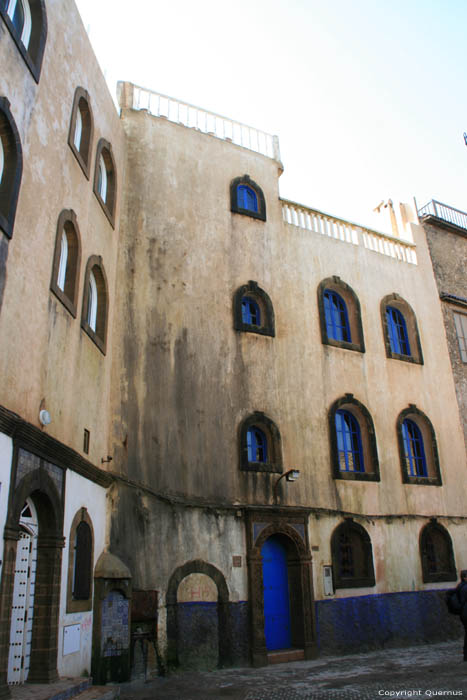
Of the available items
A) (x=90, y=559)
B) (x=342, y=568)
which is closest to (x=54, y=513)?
(x=90, y=559)

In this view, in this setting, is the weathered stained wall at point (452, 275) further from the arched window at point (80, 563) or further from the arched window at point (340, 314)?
the arched window at point (80, 563)

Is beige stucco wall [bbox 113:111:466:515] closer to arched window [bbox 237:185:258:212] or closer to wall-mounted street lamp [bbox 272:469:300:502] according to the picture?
wall-mounted street lamp [bbox 272:469:300:502]

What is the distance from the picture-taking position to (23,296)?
26.6 ft

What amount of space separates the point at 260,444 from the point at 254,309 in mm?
3623

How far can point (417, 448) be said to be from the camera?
16.7m

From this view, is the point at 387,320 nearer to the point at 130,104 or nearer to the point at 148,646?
the point at 130,104

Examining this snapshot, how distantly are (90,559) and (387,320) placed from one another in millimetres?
11473

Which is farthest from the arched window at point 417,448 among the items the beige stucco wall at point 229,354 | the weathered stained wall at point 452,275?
the weathered stained wall at point 452,275

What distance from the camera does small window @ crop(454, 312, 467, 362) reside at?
18812 millimetres

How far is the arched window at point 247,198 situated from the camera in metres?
15.9

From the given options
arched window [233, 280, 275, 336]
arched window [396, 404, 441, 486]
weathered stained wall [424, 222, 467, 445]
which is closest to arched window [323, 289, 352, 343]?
arched window [233, 280, 275, 336]

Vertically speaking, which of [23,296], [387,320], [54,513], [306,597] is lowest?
[306,597]

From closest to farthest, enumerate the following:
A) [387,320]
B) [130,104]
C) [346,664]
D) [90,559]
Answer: [90,559], [346,664], [130,104], [387,320]

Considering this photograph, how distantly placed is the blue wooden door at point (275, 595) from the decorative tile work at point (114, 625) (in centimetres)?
348
